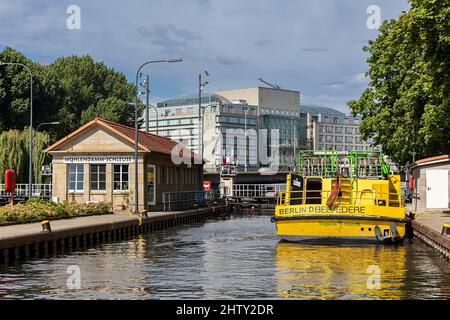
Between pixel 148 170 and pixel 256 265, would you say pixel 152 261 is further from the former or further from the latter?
pixel 148 170

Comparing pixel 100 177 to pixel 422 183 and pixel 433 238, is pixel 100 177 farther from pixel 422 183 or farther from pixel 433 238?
pixel 433 238

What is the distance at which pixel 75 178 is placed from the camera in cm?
5353

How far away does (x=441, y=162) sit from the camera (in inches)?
1775

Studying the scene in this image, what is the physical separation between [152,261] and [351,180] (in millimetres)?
11893

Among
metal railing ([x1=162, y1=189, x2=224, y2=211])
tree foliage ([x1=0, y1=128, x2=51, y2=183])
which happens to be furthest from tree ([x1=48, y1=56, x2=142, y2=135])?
metal railing ([x1=162, y1=189, x2=224, y2=211])

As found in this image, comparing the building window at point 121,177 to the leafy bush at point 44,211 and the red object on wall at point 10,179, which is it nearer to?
the leafy bush at point 44,211

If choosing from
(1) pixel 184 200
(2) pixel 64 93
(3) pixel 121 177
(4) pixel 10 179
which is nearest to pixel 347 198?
(4) pixel 10 179

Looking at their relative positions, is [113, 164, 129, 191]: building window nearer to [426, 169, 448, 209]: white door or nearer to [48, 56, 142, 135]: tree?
[426, 169, 448, 209]: white door

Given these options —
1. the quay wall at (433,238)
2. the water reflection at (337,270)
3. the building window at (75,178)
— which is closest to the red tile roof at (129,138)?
the building window at (75,178)

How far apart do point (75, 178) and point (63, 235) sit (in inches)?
832

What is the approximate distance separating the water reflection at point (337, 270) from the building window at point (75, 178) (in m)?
22.2

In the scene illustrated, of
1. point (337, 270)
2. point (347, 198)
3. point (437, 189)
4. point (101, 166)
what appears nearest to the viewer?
point (337, 270)

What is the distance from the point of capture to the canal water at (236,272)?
20.2 meters
